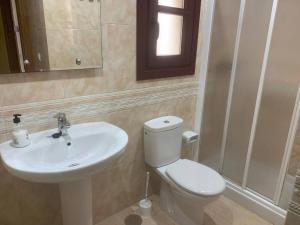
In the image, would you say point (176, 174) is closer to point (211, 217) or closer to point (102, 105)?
point (211, 217)

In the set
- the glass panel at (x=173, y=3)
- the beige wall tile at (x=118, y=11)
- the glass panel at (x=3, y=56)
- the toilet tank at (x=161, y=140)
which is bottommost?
the toilet tank at (x=161, y=140)

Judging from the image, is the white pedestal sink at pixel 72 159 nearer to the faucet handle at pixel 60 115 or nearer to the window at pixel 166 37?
the faucet handle at pixel 60 115

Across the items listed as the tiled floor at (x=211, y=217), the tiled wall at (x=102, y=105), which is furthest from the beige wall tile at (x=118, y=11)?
the tiled floor at (x=211, y=217)

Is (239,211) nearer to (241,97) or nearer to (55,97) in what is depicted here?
(241,97)

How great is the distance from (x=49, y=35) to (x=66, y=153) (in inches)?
25.8

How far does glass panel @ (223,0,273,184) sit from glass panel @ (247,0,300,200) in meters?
0.08

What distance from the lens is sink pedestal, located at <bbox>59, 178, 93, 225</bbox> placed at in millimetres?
1249

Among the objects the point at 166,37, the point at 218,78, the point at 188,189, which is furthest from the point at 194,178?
the point at 166,37

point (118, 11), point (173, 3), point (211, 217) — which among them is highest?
point (173, 3)

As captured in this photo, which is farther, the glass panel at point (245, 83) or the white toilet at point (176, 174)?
the glass panel at point (245, 83)

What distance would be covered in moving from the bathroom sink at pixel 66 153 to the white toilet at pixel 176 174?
455mm

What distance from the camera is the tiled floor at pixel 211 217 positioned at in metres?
1.83

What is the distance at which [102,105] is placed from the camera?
1534 millimetres

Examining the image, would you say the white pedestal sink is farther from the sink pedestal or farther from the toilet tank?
the toilet tank
